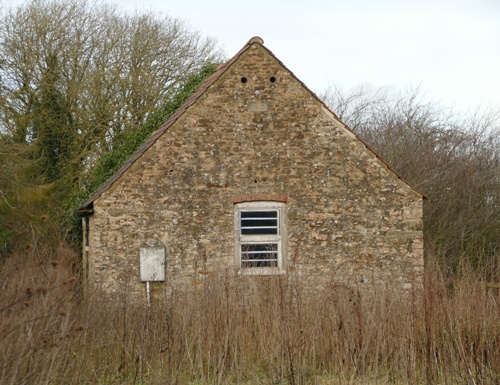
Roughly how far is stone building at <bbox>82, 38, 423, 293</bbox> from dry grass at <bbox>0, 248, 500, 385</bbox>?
5237 mm

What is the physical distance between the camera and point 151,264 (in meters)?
15.6

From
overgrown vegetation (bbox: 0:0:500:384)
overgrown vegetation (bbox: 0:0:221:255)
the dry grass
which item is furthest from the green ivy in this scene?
the dry grass

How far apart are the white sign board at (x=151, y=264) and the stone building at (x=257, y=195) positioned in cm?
2

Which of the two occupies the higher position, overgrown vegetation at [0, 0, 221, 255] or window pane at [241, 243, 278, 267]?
overgrown vegetation at [0, 0, 221, 255]

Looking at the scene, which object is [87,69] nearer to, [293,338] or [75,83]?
[75,83]

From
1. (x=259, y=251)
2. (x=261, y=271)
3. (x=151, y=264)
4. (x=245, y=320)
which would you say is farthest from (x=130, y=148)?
(x=245, y=320)

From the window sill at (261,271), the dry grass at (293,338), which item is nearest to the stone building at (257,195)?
the window sill at (261,271)

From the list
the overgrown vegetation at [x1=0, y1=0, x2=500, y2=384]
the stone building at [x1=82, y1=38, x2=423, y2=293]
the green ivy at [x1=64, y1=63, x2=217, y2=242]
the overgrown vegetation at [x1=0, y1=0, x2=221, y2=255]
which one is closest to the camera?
the overgrown vegetation at [x1=0, y1=0, x2=500, y2=384]

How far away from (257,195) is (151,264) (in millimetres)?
2385

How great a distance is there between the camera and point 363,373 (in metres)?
9.01

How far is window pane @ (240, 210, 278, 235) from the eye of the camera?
53.1 feet

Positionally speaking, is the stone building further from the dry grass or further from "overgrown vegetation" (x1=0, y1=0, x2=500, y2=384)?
the dry grass

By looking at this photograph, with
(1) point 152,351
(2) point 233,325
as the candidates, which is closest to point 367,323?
(2) point 233,325

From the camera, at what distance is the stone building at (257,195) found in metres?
15.7
